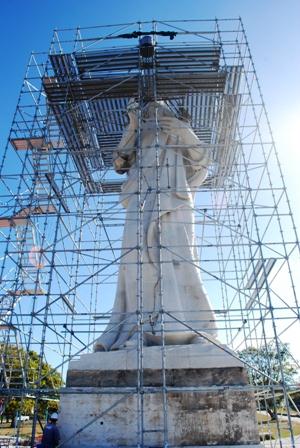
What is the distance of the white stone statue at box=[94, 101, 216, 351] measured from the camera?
8.59 metres

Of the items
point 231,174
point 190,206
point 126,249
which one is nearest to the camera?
point 126,249

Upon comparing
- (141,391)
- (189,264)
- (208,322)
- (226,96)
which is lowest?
(141,391)

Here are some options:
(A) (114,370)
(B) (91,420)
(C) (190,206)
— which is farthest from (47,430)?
(C) (190,206)

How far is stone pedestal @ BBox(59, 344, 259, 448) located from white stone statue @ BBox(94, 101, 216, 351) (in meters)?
0.62

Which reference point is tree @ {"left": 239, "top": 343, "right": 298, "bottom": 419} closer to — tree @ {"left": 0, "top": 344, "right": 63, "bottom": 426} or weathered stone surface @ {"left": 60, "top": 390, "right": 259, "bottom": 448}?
weathered stone surface @ {"left": 60, "top": 390, "right": 259, "bottom": 448}

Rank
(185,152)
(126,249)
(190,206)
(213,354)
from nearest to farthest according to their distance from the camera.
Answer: (213,354)
(126,249)
(190,206)
(185,152)

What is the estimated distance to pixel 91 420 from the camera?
7.27 meters

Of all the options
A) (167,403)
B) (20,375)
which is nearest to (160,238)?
(167,403)

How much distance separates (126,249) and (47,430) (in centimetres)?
378

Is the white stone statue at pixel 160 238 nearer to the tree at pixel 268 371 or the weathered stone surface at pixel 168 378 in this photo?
the weathered stone surface at pixel 168 378

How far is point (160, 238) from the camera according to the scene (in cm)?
880

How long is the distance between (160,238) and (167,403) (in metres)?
3.10

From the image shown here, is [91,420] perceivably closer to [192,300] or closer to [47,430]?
[47,430]

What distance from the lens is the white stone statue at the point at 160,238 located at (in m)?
8.59
